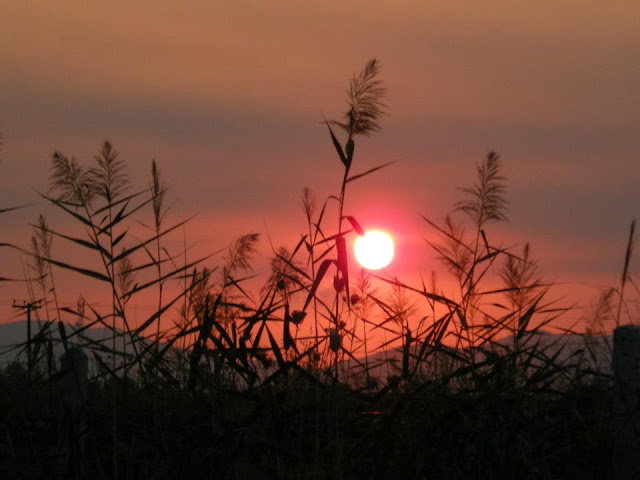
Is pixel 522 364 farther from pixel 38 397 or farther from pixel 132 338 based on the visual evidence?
pixel 38 397

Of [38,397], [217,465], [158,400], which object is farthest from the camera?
[38,397]

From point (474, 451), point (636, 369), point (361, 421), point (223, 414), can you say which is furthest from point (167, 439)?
point (636, 369)

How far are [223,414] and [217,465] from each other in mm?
251

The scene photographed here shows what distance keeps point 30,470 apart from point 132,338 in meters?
0.70

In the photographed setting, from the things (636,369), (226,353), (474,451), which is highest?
(226,353)

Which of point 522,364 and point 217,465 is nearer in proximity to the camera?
point 217,465

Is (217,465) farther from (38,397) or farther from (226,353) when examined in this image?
(38,397)

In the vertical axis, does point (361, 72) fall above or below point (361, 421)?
above

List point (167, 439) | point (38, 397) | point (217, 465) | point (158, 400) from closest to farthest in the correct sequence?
point (217, 465)
point (167, 439)
point (158, 400)
point (38, 397)

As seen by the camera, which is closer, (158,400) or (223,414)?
(223,414)

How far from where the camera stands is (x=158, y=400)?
4031 millimetres

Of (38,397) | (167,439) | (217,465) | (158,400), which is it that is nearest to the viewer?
(217,465)

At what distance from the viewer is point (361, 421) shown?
3658 mm

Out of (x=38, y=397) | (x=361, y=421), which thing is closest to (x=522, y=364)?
(x=361, y=421)
